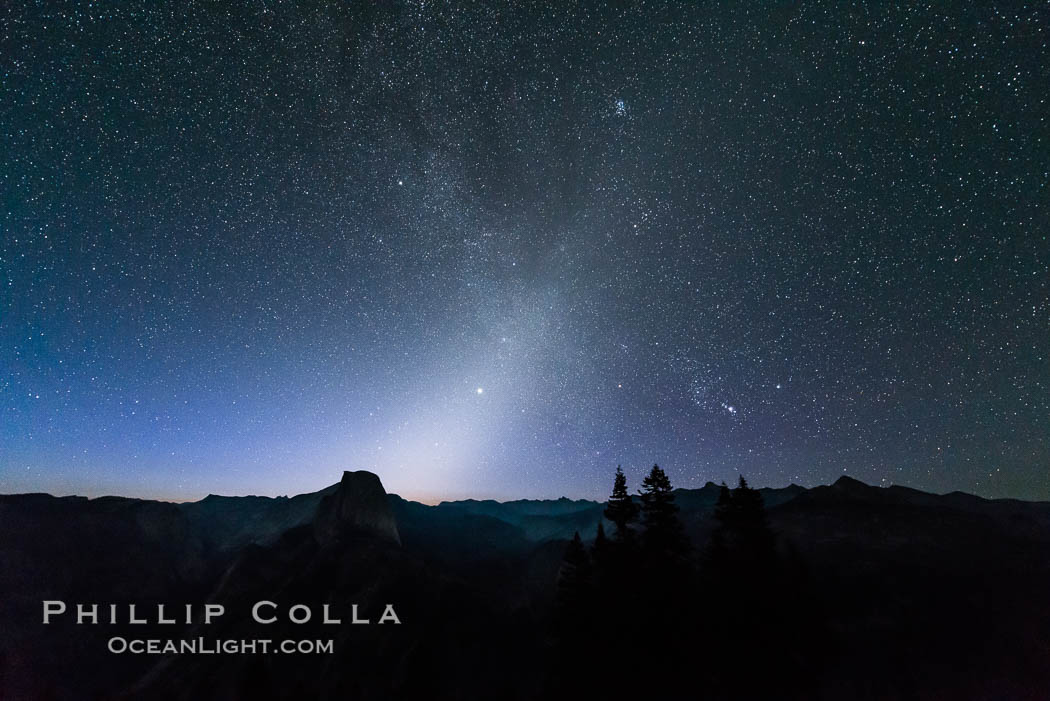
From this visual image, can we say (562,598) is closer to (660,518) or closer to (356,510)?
(660,518)

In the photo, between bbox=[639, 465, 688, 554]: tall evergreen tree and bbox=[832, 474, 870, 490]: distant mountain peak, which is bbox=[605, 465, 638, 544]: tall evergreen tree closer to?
bbox=[639, 465, 688, 554]: tall evergreen tree

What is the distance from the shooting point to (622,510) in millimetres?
20734

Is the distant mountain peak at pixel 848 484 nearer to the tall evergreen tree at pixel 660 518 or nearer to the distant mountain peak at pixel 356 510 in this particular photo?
the tall evergreen tree at pixel 660 518

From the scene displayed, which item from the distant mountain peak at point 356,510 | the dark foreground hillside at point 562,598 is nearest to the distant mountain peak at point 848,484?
the dark foreground hillside at point 562,598

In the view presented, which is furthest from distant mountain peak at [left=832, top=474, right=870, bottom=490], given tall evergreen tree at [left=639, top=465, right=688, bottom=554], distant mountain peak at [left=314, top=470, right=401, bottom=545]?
distant mountain peak at [left=314, top=470, right=401, bottom=545]

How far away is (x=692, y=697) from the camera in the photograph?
732 inches

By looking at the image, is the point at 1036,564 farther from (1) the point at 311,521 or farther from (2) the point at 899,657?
(1) the point at 311,521

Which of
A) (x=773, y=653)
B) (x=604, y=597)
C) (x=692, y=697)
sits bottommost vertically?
(x=692, y=697)

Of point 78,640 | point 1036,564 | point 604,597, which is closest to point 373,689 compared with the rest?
point 604,597

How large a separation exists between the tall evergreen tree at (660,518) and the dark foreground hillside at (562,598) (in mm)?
116

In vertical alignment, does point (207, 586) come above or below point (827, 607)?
below

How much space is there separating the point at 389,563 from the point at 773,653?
64006 mm

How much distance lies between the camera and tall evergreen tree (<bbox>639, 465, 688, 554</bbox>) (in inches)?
781

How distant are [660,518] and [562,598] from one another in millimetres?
6827
